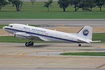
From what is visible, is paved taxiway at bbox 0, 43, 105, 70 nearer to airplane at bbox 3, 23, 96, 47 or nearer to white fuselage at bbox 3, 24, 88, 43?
airplane at bbox 3, 23, 96, 47

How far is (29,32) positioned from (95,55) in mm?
15272

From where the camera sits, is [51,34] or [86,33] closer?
[86,33]

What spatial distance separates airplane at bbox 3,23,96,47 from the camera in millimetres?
39719

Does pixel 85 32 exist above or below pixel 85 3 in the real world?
below

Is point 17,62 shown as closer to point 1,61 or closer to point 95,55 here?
point 1,61

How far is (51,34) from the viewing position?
41.5 meters

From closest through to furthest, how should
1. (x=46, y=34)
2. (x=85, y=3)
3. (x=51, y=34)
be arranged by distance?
(x=51, y=34)
(x=46, y=34)
(x=85, y=3)

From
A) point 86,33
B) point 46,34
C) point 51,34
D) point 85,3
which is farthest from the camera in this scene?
point 85,3

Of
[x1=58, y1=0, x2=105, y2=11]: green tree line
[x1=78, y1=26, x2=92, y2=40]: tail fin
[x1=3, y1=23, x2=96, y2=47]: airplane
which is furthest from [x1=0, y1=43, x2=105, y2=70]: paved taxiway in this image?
[x1=58, y1=0, x2=105, y2=11]: green tree line

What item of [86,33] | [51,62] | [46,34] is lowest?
[51,62]

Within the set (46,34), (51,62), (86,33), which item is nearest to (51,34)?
(46,34)

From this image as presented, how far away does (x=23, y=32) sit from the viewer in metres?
42.5

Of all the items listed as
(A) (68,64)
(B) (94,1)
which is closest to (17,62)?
(A) (68,64)

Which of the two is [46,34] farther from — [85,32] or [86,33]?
[86,33]
